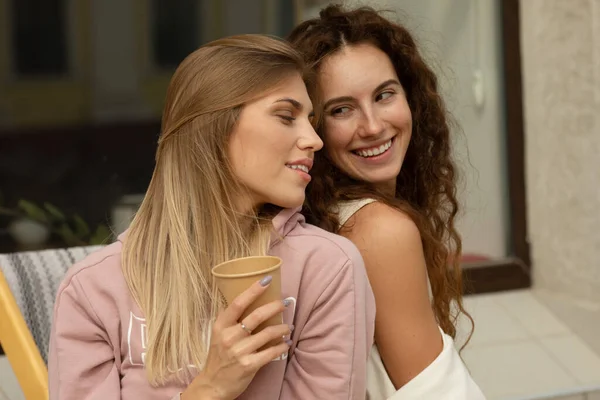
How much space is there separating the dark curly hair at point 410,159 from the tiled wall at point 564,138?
4.88 feet

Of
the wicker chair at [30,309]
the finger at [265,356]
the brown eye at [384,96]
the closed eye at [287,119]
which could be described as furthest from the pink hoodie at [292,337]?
the brown eye at [384,96]

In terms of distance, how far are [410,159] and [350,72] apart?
366 millimetres

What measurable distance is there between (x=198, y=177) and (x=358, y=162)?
1.43 feet

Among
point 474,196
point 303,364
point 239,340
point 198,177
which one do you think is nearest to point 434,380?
point 303,364

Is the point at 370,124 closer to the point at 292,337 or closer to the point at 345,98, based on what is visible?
the point at 345,98

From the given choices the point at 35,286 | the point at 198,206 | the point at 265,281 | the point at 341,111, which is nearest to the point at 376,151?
the point at 341,111

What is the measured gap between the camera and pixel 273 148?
1.23 m

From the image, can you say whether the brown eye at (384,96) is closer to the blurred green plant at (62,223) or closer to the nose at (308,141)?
the nose at (308,141)

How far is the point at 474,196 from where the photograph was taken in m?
3.29

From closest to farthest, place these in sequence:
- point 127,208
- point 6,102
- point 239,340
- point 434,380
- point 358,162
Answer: point 239,340
point 434,380
point 358,162
point 6,102
point 127,208

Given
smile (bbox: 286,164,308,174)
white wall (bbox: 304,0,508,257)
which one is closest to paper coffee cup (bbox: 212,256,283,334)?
smile (bbox: 286,164,308,174)

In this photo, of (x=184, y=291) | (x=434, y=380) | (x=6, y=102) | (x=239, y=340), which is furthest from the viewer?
(x=6, y=102)

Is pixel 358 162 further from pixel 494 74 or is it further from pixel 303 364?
pixel 494 74

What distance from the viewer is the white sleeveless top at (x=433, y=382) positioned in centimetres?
133
